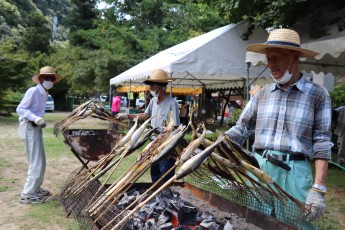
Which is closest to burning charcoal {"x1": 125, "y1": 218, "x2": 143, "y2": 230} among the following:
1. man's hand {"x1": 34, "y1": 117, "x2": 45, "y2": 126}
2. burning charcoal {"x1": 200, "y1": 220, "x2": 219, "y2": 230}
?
burning charcoal {"x1": 200, "y1": 220, "x2": 219, "y2": 230}

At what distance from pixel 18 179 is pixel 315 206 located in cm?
581

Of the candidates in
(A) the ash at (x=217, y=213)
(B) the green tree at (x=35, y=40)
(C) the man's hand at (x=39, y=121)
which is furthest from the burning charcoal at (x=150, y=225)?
(B) the green tree at (x=35, y=40)

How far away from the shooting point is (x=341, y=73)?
23.2 feet

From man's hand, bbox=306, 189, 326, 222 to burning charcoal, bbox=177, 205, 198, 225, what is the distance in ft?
3.25

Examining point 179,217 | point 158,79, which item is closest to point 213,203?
point 179,217

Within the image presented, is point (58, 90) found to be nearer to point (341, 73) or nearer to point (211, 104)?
point (211, 104)

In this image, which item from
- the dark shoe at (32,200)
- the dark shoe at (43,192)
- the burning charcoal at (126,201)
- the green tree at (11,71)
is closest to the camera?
the burning charcoal at (126,201)

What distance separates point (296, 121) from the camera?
2371mm

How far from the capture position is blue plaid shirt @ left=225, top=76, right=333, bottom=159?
7.56 feet

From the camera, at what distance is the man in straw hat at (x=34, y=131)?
4984mm

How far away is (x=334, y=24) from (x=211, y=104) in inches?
523

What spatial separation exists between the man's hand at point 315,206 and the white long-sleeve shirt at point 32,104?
3.89m

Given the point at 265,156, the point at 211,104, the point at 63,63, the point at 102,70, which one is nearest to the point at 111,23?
the point at 63,63

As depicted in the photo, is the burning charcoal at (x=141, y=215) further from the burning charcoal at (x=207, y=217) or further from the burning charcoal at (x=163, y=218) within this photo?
the burning charcoal at (x=207, y=217)
